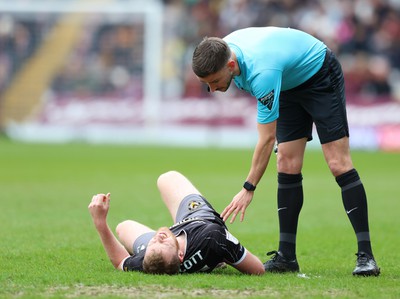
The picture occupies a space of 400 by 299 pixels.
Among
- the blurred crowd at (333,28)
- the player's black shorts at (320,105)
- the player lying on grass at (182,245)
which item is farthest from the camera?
the blurred crowd at (333,28)

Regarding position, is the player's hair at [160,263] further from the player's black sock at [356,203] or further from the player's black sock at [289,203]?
the player's black sock at [356,203]

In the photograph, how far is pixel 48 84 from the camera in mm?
30391

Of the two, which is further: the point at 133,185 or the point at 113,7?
the point at 113,7

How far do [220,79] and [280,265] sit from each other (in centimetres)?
159

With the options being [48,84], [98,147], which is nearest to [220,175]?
[98,147]

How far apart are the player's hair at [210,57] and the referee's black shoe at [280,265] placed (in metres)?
1.64

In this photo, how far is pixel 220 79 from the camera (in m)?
6.10

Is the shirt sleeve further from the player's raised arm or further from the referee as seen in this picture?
the player's raised arm

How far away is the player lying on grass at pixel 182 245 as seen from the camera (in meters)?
6.11

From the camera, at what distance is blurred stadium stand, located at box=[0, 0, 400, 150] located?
86.2 feet

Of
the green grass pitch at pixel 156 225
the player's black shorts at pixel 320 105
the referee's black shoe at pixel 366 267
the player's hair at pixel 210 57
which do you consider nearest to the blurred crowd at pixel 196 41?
the green grass pitch at pixel 156 225

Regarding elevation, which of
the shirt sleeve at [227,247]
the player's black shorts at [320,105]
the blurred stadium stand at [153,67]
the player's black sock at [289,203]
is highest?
the blurred stadium stand at [153,67]

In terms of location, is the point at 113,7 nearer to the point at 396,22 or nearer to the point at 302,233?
the point at 396,22

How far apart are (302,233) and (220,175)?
24.9ft
